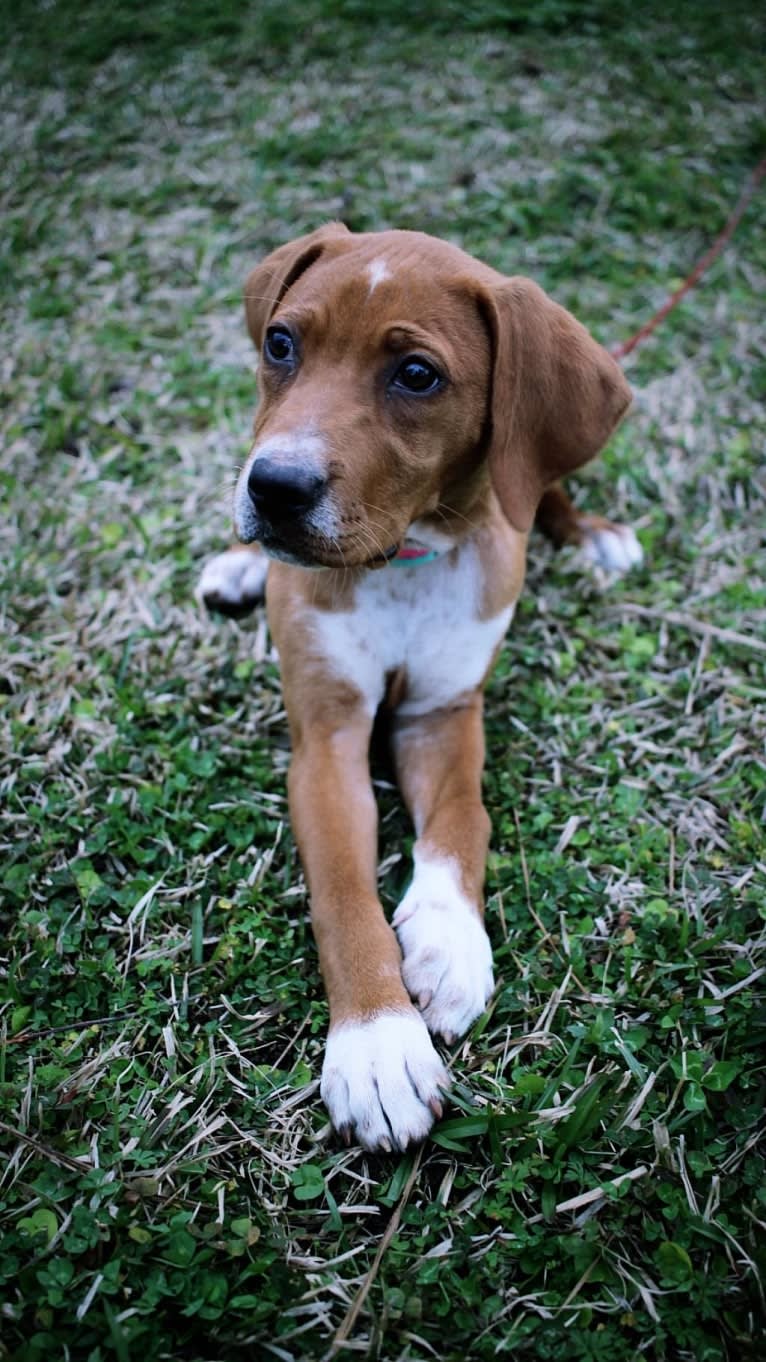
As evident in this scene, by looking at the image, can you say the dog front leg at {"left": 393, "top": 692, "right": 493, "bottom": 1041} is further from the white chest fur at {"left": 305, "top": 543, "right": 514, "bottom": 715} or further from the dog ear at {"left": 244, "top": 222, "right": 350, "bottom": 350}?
the dog ear at {"left": 244, "top": 222, "right": 350, "bottom": 350}

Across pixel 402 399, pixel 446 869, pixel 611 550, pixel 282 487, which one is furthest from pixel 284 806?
pixel 611 550

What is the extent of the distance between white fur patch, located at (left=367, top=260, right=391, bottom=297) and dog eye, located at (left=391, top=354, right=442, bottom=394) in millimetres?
261

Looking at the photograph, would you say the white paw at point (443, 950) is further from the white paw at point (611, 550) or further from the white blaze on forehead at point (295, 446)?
the white paw at point (611, 550)

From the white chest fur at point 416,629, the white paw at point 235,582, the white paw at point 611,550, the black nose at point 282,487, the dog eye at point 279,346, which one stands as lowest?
the white paw at point 611,550

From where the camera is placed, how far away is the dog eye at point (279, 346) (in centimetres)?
346

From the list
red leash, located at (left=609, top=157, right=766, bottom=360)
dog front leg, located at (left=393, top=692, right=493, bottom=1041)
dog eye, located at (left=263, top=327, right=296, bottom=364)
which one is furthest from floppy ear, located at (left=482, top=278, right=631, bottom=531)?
red leash, located at (left=609, top=157, right=766, bottom=360)

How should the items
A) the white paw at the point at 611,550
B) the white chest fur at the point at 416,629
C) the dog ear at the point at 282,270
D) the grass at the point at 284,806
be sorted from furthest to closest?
the white paw at the point at 611,550
the white chest fur at the point at 416,629
the dog ear at the point at 282,270
the grass at the point at 284,806

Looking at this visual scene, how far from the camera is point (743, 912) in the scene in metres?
3.69

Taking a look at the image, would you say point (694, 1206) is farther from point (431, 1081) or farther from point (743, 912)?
point (743, 912)

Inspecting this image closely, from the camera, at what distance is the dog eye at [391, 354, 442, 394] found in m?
3.29

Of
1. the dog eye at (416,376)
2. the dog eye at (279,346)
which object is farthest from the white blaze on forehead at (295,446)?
the dog eye at (279,346)

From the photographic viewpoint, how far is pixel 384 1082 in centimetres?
301

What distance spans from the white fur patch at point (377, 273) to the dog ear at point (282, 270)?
12.7 inches

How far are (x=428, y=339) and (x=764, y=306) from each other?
14.1ft
